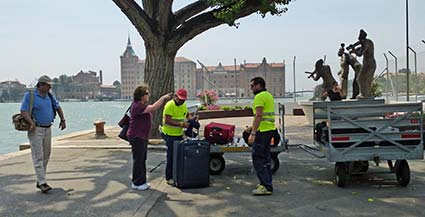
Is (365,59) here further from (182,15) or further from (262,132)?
(262,132)

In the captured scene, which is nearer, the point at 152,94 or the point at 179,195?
the point at 179,195

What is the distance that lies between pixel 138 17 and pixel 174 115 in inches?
261

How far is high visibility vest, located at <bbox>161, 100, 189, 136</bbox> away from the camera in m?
7.55

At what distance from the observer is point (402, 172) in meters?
7.18

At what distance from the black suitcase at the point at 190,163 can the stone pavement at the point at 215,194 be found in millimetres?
158

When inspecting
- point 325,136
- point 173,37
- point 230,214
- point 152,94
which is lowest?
point 230,214

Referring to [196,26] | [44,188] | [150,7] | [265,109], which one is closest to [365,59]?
[196,26]

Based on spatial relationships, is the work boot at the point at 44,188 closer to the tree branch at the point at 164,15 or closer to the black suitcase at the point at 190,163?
the black suitcase at the point at 190,163

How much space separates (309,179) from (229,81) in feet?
90.7

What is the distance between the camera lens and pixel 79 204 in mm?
6352

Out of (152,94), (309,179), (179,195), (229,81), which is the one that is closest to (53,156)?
(152,94)

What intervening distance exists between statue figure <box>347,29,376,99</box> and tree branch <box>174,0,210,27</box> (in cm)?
540

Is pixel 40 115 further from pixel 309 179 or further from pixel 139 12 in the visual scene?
pixel 139 12

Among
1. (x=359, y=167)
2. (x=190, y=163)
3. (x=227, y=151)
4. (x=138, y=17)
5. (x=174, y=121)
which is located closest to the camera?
(x=190, y=163)
